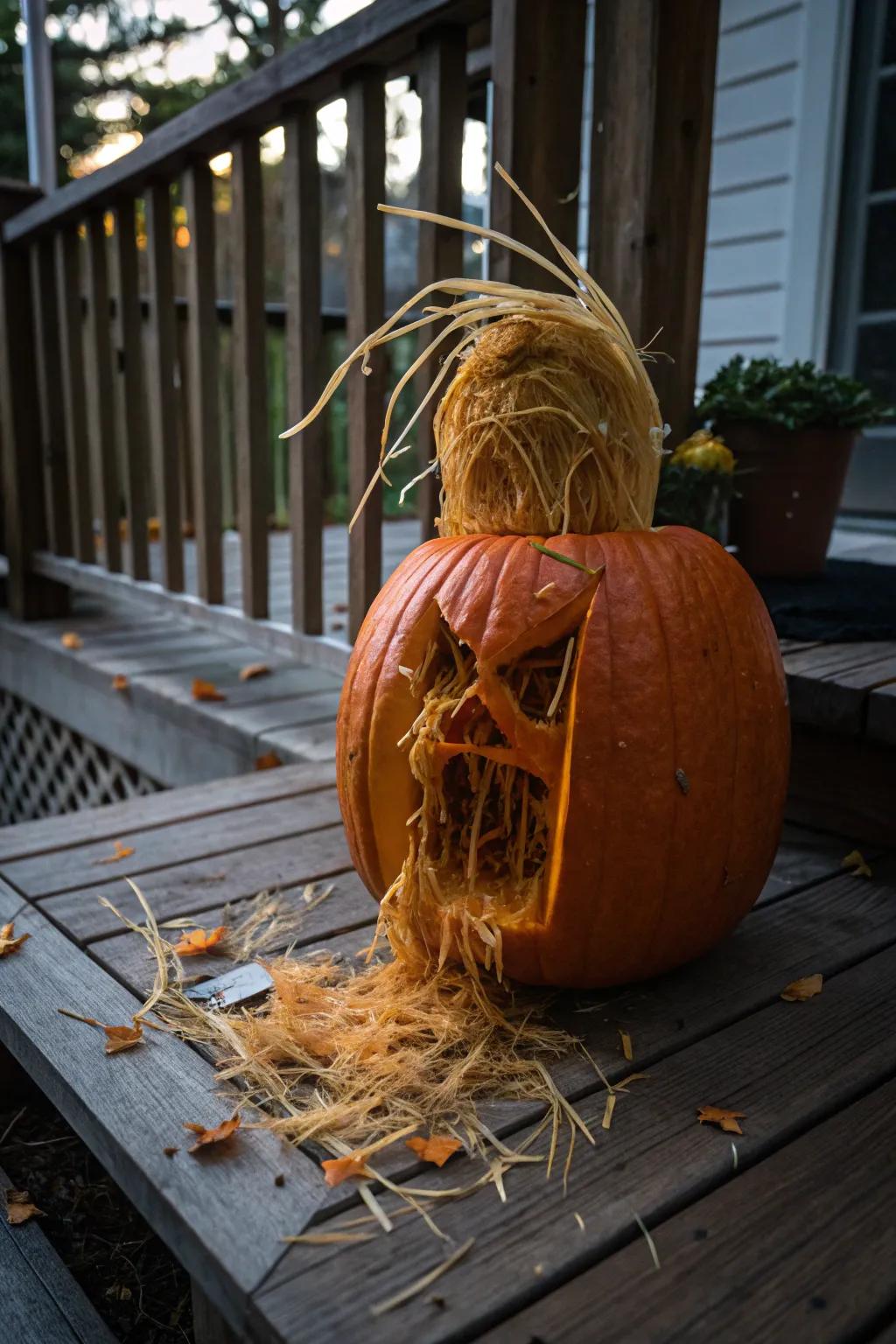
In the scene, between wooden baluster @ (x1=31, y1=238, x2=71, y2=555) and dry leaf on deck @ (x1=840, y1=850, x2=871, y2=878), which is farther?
wooden baluster @ (x1=31, y1=238, x2=71, y2=555)

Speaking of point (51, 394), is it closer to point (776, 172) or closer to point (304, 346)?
point (304, 346)

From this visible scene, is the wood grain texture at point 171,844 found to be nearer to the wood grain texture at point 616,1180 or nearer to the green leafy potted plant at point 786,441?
the wood grain texture at point 616,1180

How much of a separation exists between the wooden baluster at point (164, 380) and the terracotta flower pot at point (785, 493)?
145cm

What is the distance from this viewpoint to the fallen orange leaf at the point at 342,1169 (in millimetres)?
874

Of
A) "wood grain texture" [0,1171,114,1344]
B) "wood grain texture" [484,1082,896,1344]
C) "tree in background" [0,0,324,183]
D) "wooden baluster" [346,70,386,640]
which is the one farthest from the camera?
"tree in background" [0,0,324,183]

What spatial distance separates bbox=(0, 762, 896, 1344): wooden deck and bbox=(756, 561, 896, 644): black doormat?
19.3 inches

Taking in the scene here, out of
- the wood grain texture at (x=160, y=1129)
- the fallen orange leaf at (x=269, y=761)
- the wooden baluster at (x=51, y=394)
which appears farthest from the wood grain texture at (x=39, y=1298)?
the wooden baluster at (x=51, y=394)

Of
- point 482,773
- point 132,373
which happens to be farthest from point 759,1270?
point 132,373

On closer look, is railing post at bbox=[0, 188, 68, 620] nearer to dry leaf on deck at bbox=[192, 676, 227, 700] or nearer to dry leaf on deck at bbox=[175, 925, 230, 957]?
dry leaf on deck at bbox=[192, 676, 227, 700]

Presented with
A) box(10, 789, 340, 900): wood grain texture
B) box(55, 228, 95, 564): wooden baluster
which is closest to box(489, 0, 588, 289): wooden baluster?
box(10, 789, 340, 900): wood grain texture

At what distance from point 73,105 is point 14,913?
12.4 meters

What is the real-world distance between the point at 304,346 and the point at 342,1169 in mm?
1733

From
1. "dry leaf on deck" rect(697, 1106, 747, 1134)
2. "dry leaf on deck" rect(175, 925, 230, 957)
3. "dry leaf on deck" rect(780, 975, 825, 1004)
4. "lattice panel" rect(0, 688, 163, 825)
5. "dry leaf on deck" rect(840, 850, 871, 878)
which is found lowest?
"lattice panel" rect(0, 688, 163, 825)

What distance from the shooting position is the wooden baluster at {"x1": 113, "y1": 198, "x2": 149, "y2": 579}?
2.81m
